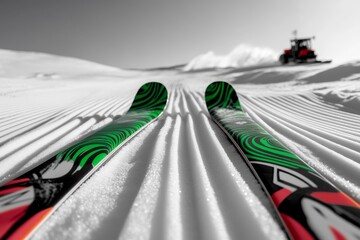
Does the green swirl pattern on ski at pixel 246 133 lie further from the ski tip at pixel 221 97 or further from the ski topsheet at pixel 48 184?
the ski topsheet at pixel 48 184

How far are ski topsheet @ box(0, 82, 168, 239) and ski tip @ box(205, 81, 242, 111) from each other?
191 cm

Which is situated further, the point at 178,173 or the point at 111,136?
the point at 111,136

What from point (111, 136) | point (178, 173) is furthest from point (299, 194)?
point (111, 136)

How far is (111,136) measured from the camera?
7.48 ft

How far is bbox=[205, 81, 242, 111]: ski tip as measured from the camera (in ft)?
12.3

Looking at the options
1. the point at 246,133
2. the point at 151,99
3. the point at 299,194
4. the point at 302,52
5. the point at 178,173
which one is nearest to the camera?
the point at 299,194

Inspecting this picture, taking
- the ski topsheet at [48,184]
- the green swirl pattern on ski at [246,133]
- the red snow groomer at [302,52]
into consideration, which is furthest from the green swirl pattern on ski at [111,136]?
the red snow groomer at [302,52]

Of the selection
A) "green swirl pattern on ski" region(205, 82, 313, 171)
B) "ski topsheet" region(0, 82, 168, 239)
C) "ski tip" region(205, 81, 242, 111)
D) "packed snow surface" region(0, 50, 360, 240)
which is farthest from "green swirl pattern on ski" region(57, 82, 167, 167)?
"green swirl pattern on ski" region(205, 82, 313, 171)

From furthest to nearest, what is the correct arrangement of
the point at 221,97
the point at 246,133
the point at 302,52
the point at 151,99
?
the point at 302,52 → the point at 151,99 → the point at 221,97 → the point at 246,133

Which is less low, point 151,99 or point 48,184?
point 151,99

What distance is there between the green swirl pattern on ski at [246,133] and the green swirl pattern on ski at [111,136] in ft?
3.28

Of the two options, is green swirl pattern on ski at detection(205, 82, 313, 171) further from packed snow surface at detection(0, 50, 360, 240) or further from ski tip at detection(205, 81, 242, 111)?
packed snow surface at detection(0, 50, 360, 240)

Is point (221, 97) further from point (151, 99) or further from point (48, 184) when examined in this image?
Answer: point (48, 184)

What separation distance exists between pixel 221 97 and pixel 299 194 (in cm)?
295
